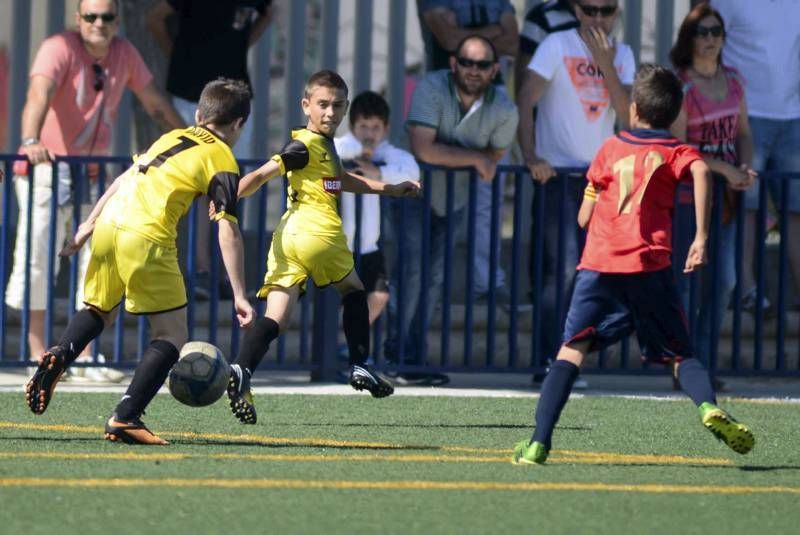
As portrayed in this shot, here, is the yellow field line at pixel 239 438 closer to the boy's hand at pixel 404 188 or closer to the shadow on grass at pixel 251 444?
the shadow on grass at pixel 251 444

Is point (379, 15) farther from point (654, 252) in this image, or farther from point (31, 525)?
point (31, 525)

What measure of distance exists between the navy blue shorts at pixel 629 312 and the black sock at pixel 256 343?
165 centimetres

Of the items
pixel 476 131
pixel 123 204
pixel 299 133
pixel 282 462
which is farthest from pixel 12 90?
pixel 282 462

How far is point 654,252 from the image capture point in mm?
7863

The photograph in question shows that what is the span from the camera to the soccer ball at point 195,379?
816 centimetres

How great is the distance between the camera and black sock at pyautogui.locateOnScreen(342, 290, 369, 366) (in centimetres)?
941

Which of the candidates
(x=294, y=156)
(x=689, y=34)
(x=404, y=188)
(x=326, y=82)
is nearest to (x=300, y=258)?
(x=294, y=156)

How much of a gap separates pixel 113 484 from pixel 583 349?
1.97 m

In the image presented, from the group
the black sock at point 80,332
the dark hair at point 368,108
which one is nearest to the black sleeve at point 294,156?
the black sock at point 80,332

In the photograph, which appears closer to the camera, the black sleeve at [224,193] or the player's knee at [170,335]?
the black sleeve at [224,193]

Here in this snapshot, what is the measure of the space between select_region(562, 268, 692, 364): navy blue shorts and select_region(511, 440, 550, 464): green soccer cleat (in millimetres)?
454

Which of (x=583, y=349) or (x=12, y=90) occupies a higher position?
(x=12, y=90)

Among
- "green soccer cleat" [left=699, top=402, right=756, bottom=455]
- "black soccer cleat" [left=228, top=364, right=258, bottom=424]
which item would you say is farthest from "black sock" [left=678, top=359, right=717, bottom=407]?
"black soccer cleat" [left=228, top=364, right=258, bottom=424]

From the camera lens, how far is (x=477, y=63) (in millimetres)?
11109
